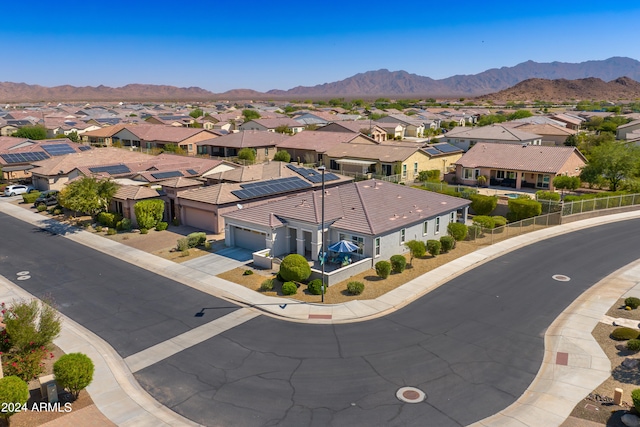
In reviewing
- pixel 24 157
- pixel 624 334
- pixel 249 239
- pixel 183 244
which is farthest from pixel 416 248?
pixel 24 157

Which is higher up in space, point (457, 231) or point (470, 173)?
point (470, 173)

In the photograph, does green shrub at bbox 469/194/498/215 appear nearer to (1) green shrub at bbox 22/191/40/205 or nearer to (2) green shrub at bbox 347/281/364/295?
(2) green shrub at bbox 347/281/364/295

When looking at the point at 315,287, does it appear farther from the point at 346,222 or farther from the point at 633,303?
the point at 633,303

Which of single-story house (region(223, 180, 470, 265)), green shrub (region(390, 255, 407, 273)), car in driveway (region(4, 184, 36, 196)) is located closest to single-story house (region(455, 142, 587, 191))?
single-story house (region(223, 180, 470, 265))

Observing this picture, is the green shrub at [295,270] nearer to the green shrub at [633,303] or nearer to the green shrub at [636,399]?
the green shrub at [636,399]


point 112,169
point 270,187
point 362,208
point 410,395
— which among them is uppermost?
point 112,169

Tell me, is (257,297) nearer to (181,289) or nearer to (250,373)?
(181,289)
